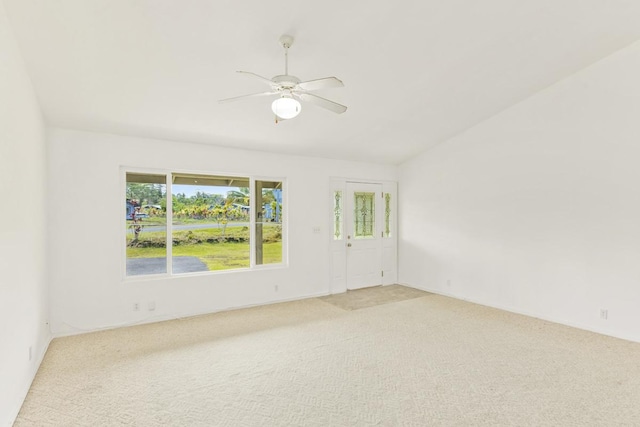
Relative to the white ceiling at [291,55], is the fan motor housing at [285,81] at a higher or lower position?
lower

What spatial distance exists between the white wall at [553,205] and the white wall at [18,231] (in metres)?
5.49

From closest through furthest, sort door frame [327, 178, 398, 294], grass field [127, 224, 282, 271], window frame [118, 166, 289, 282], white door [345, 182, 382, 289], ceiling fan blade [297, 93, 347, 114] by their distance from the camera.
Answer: ceiling fan blade [297, 93, 347, 114] < window frame [118, 166, 289, 282] < grass field [127, 224, 282, 271] < door frame [327, 178, 398, 294] < white door [345, 182, 382, 289]

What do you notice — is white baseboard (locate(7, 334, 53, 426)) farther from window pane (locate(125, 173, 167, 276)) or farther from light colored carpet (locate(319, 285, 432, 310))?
light colored carpet (locate(319, 285, 432, 310))

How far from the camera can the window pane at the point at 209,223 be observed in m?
Result: 4.57

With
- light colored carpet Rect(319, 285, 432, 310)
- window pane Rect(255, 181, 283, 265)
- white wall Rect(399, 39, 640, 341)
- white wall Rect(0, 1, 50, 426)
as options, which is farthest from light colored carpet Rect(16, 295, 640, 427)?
window pane Rect(255, 181, 283, 265)

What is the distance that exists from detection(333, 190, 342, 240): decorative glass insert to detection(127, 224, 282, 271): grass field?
1098 mm

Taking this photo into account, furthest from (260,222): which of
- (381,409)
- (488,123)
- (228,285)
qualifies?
(488,123)

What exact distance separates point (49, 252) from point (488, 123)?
6.11 meters

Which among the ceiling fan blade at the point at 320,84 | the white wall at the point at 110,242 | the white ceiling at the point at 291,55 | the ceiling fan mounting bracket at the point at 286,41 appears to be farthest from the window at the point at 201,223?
the ceiling fan blade at the point at 320,84

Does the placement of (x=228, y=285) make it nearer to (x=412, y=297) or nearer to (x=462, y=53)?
(x=412, y=297)

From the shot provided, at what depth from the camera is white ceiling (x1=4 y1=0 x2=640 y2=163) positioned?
7.95 feet

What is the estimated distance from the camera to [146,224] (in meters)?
4.34

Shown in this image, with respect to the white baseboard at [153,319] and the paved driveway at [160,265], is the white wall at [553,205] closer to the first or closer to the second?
the white baseboard at [153,319]

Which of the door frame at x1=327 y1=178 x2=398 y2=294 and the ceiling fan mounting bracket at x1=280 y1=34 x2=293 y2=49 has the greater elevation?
the ceiling fan mounting bracket at x1=280 y1=34 x2=293 y2=49
